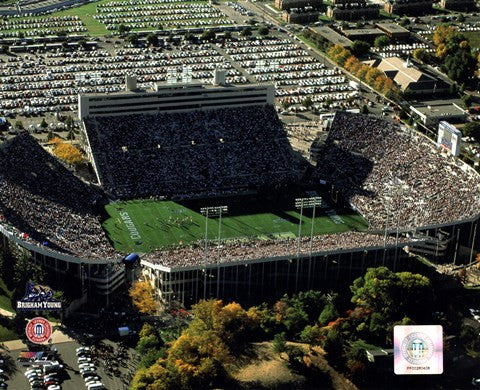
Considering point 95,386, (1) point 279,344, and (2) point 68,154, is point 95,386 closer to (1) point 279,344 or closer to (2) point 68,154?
(1) point 279,344

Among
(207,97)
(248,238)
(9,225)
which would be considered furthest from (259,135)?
(9,225)

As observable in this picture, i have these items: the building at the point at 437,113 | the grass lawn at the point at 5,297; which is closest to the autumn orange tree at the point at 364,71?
the building at the point at 437,113

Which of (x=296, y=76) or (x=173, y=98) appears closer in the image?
(x=173, y=98)

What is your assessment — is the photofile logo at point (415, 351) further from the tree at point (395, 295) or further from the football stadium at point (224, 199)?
the football stadium at point (224, 199)

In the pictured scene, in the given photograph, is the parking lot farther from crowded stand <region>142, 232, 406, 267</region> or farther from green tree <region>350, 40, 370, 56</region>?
green tree <region>350, 40, 370, 56</region>

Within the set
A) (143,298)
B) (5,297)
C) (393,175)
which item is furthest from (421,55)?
(5,297)

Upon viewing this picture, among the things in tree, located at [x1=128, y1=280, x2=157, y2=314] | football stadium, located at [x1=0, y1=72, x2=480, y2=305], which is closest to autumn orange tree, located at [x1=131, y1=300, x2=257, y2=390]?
tree, located at [x1=128, y1=280, x2=157, y2=314]
